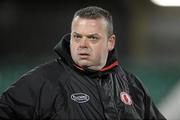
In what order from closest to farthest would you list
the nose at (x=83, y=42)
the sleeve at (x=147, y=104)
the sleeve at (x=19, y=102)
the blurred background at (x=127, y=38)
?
1. the sleeve at (x=19, y=102)
2. the nose at (x=83, y=42)
3. the sleeve at (x=147, y=104)
4. the blurred background at (x=127, y=38)

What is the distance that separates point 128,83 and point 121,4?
4.84 metres

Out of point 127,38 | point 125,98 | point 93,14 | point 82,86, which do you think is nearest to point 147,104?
point 125,98

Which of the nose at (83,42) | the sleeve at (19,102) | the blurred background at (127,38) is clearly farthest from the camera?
the blurred background at (127,38)

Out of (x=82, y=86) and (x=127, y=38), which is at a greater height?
(x=82, y=86)

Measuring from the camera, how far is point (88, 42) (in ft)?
6.63

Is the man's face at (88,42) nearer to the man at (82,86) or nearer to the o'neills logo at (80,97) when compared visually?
the man at (82,86)

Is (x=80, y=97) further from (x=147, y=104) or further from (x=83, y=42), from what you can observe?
(x=147, y=104)

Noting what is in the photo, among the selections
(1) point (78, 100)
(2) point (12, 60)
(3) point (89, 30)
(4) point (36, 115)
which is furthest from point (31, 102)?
(2) point (12, 60)

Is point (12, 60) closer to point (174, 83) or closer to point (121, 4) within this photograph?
point (121, 4)

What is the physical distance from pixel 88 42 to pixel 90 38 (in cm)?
2

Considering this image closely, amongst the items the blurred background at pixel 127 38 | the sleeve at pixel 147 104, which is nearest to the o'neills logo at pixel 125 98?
the sleeve at pixel 147 104

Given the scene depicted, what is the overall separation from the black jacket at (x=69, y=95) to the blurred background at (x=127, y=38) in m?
4.63

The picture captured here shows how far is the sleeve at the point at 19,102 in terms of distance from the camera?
6.20 feet

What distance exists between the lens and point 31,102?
1898mm
